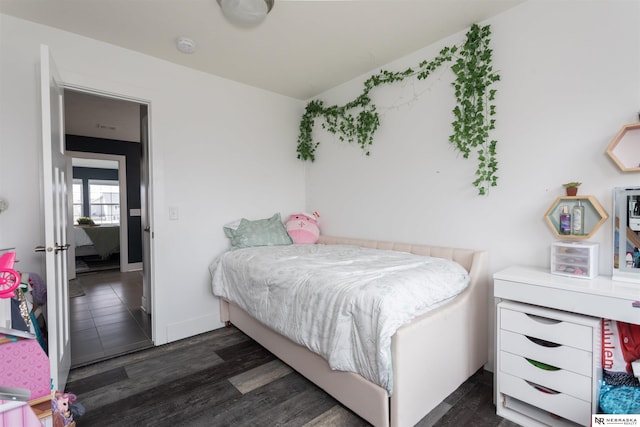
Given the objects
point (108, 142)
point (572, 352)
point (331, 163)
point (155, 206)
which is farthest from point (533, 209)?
point (108, 142)

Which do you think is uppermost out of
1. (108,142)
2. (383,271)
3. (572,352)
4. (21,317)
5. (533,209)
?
(108,142)

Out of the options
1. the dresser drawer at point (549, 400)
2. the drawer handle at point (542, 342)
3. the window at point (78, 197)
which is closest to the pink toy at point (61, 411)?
the dresser drawer at point (549, 400)

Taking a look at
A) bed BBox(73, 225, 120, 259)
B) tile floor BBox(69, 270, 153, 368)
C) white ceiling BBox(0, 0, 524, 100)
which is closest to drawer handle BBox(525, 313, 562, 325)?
white ceiling BBox(0, 0, 524, 100)

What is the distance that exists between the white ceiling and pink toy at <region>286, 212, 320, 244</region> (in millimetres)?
1528

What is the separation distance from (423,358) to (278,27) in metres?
2.33

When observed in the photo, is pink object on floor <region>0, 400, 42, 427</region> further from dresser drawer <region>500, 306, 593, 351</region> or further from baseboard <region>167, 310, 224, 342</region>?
baseboard <region>167, 310, 224, 342</region>

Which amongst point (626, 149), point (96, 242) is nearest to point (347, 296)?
point (626, 149)

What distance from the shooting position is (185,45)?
7.79 ft

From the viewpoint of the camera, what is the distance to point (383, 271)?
1.84 metres

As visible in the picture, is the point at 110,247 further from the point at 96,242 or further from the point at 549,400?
the point at 549,400

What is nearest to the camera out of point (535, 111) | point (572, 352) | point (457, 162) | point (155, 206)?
point (572, 352)

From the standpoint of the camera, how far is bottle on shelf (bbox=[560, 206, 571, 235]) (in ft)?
5.81

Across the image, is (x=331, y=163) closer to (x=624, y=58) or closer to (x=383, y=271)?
(x=383, y=271)

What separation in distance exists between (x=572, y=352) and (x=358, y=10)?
7.52 ft
